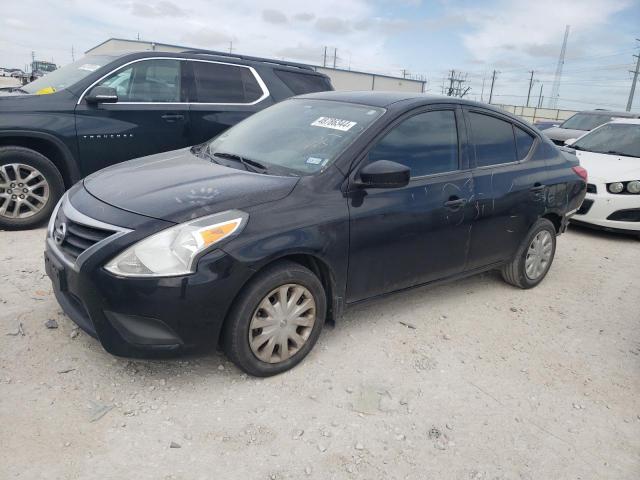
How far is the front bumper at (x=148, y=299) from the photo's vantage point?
2529 mm

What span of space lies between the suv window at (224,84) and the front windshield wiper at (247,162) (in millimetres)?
2513

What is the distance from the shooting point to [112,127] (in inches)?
209

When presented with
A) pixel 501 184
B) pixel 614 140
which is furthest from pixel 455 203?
pixel 614 140

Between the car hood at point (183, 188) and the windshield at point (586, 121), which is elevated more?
the windshield at point (586, 121)

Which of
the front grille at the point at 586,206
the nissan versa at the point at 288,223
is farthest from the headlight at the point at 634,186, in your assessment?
the nissan versa at the point at 288,223

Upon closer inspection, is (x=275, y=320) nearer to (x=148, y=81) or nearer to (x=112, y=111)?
(x=112, y=111)

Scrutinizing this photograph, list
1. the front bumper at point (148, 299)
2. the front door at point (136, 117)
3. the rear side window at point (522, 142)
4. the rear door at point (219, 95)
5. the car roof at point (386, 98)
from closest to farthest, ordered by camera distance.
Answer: the front bumper at point (148, 299), the car roof at point (386, 98), the rear side window at point (522, 142), the front door at point (136, 117), the rear door at point (219, 95)

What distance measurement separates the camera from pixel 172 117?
5.64 m

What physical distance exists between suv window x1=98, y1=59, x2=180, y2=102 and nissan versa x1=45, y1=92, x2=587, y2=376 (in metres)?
1.98

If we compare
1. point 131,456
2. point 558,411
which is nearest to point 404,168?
point 558,411

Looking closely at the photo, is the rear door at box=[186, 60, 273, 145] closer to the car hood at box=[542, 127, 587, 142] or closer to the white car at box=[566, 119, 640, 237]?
the white car at box=[566, 119, 640, 237]

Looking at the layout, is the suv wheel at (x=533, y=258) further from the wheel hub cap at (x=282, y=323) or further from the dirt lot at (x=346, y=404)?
the wheel hub cap at (x=282, y=323)

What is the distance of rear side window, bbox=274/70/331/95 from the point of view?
20.9 ft

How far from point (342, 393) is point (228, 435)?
2.34ft
